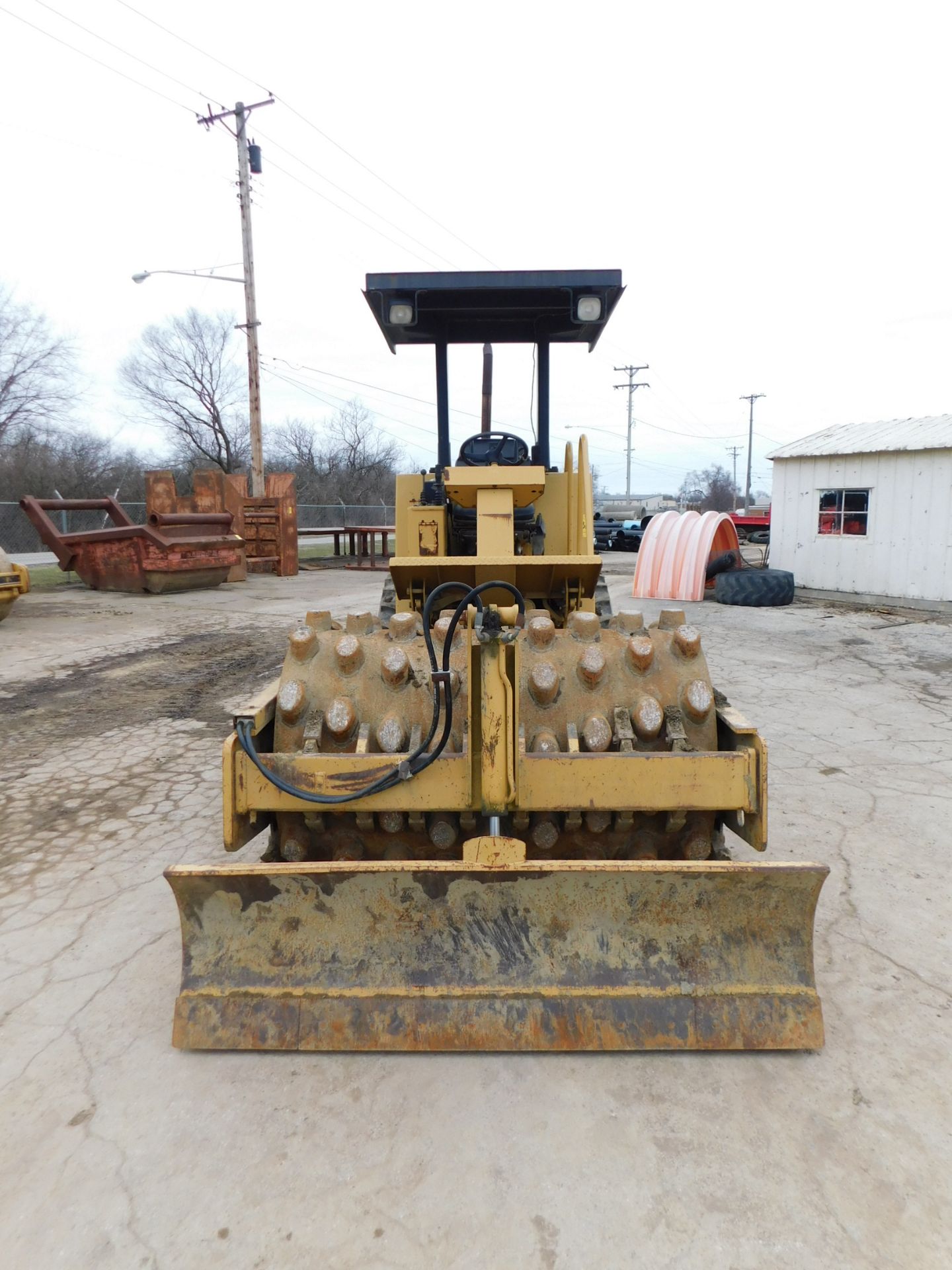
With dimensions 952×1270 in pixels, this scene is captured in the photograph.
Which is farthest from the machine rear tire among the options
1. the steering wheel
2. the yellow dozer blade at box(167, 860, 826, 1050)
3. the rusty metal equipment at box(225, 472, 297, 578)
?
the rusty metal equipment at box(225, 472, 297, 578)

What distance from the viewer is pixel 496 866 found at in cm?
254

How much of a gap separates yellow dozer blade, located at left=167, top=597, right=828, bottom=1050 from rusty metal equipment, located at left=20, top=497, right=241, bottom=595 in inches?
511

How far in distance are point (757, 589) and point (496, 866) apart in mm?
11640

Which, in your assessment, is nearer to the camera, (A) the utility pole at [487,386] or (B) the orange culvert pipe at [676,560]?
(A) the utility pole at [487,386]

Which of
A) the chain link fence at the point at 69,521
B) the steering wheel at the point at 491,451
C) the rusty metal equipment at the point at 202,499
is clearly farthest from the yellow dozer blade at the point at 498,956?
the chain link fence at the point at 69,521

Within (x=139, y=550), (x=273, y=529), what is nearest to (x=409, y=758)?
(x=139, y=550)

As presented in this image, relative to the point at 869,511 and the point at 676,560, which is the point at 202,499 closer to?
the point at 676,560

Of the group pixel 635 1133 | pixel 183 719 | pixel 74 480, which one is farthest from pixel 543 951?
pixel 74 480

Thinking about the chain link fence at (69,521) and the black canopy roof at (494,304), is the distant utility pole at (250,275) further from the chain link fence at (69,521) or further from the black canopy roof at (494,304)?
the black canopy roof at (494,304)

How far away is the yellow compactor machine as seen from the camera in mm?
2488

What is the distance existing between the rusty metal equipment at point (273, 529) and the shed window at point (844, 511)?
12.0 metres

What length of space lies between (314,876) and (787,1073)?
1.64 m

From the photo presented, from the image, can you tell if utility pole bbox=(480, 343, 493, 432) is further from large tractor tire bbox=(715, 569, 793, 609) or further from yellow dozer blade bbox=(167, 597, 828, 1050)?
large tractor tire bbox=(715, 569, 793, 609)

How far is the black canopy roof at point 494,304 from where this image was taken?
176 inches
